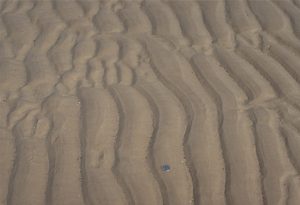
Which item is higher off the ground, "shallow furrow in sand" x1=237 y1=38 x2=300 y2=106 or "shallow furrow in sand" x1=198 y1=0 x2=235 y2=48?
"shallow furrow in sand" x1=198 y1=0 x2=235 y2=48

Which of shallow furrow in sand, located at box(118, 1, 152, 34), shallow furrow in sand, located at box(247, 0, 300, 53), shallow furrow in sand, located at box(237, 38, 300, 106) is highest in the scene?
shallow furrow in sand, located at box(118, 1, 152, 34)

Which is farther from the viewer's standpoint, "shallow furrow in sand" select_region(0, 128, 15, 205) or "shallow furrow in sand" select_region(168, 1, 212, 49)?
"shallow furrow in sand" select_region(168, 1, 212, 49)

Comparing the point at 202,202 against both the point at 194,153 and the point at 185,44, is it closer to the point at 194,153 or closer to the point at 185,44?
the point at 194,153

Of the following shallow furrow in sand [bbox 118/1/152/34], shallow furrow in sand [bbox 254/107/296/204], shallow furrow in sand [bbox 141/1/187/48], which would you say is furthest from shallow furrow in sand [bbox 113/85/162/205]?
shallow furrow in sand [bbox 118/1/152/34]

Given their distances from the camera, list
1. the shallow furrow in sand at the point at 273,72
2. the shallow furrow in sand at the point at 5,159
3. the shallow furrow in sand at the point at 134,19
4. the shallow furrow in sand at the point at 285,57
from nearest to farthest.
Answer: the shallow furrow in sand at the point at 5,159, the shallow furrow in sand at the point at 273,72, the shallow furrow in sand at the point at 285,57, the shallow furrow in sand at the point at 134,19

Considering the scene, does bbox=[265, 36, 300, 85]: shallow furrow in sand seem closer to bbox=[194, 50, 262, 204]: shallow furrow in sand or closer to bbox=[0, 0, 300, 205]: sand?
bbox=[0, 0, 300, 205]: sand

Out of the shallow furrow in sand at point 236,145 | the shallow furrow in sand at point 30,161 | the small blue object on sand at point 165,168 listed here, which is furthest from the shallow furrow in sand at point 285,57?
the shallow furrow in sand at point 30,161

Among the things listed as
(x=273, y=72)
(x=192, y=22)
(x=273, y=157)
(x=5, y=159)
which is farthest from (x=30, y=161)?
(x=192, y=22)

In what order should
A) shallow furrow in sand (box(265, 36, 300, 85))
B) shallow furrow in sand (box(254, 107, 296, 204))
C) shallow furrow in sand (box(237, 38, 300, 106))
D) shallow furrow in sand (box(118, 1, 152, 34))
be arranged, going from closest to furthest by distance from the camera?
shallow furrow in sand (box(254, 107, 296, 204))
shallow furrow in sand (box(237, 38, 300, 106))
shallow furrow in sand (box(265, 36, 300, 85))
shallow furrow in sand (box(118, 1, 152, 34))

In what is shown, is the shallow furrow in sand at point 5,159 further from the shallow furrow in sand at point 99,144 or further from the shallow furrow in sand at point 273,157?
the shallow furrow in sand at point 273,157

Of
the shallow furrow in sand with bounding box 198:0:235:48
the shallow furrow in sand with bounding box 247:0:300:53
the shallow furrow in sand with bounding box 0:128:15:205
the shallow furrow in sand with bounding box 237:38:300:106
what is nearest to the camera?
the shallow furrow in sand with bounding box 0:128:15:205
